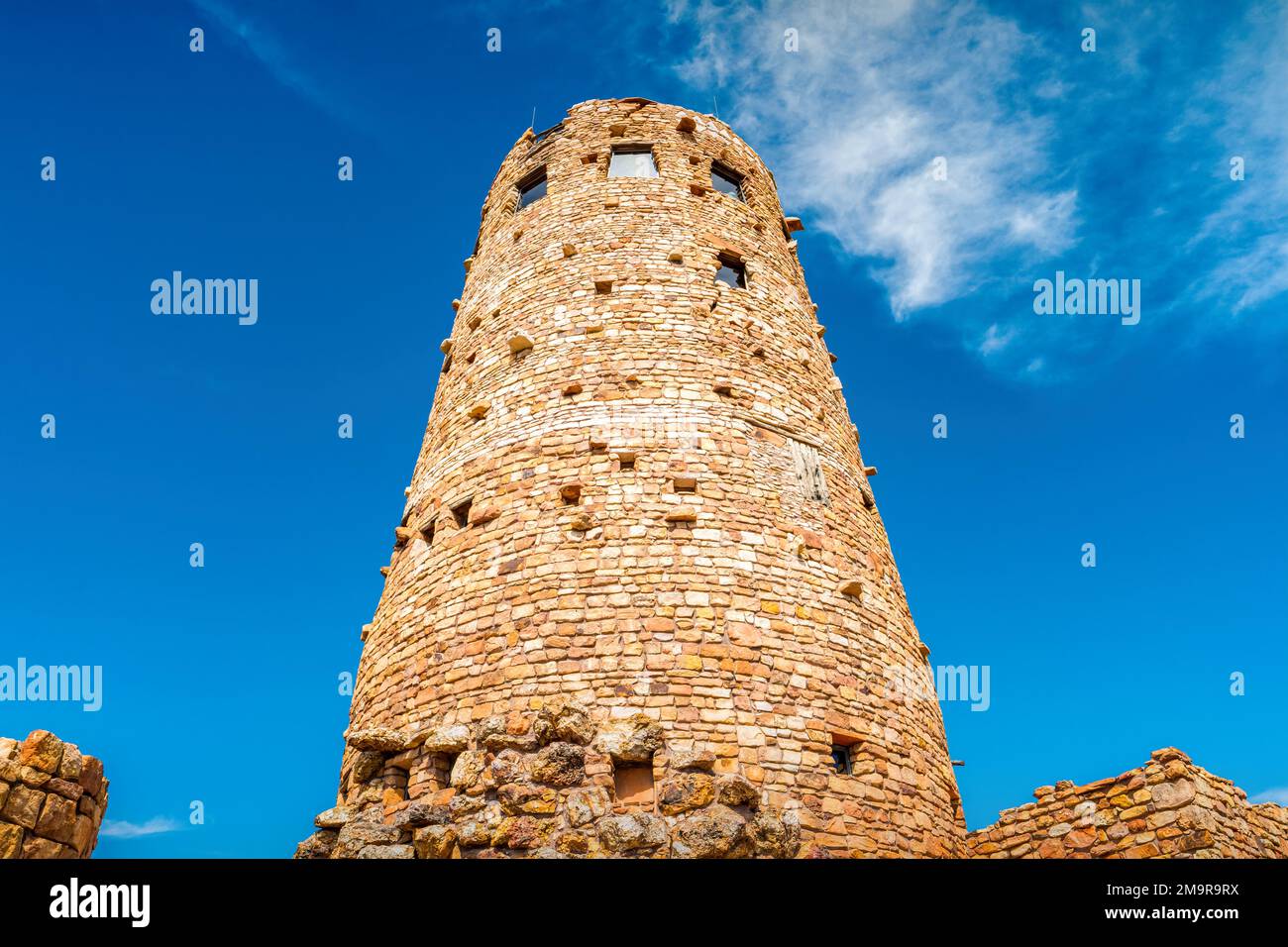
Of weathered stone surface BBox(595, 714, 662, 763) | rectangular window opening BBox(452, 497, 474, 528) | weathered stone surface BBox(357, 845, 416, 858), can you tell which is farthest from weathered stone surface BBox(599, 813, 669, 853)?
rectangular window opening BBox(452, 497, 474, 528)

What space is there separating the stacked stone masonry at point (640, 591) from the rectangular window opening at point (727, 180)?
5.28ft

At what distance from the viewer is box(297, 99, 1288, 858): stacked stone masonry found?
709cm

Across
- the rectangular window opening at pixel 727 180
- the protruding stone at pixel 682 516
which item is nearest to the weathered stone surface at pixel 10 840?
the protruding stone at pixel 682 516

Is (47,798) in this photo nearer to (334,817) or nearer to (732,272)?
(334,817)

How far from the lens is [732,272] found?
44.9 ft

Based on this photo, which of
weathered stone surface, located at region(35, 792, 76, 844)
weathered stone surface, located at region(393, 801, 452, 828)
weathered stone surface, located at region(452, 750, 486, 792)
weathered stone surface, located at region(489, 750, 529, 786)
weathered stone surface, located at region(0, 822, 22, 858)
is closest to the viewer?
weathered stone surface, located at region(0, 822, 22, 858)

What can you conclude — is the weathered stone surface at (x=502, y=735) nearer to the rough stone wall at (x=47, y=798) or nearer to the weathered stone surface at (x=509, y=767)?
the weathered stone surface at (x=509, y=767)

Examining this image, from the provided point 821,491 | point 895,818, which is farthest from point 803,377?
point 895,818

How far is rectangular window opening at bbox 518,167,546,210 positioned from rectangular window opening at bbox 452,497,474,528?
6.96 meters

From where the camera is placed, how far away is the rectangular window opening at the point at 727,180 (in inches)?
614

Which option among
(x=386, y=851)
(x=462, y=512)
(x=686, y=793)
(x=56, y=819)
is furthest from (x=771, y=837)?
(x=462, y=512)

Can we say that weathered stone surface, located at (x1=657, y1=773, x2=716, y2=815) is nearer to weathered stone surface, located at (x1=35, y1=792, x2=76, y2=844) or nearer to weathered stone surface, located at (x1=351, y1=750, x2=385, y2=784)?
weathered stone surface, located at (x1=351, y1=750, x2=385, y2=784)

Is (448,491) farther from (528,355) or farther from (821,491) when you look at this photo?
(821,491)
